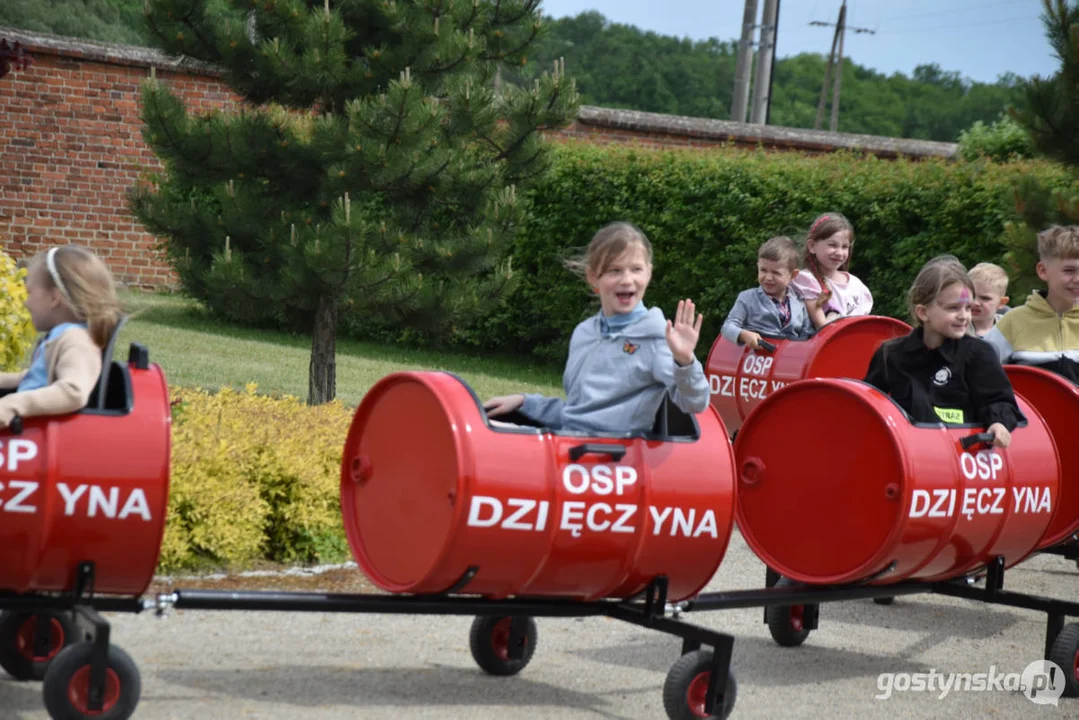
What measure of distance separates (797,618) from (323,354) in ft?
16.4

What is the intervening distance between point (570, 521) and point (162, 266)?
48.3 feet

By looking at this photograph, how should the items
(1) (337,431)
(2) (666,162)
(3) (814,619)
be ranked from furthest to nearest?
1. (2) (666,162)
2. (1) (337,431)
3. (3) (814,619)

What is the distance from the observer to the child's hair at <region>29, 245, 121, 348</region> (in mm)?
4051

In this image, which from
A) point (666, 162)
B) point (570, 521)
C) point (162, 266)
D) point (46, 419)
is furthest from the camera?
point (162, 266)

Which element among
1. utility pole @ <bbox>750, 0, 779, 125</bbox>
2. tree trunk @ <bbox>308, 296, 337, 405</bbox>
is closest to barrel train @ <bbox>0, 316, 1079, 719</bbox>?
tree trunk @ <bbox>308, 296, 337, 405</bbox>

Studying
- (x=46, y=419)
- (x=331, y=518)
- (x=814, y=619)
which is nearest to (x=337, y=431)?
(x=331, y=518)

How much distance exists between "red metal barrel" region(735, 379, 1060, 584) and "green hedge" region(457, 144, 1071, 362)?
6.45 meters

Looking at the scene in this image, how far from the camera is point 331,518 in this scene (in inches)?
239

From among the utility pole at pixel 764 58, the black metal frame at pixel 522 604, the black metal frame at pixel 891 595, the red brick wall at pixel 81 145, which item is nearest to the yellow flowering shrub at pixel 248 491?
the black metal frame at pixel 522 604

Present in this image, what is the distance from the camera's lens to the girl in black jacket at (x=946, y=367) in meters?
5.19

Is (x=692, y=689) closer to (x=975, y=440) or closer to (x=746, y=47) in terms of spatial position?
(x=975, y=440)

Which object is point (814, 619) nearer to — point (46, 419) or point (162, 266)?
point (46, 419)

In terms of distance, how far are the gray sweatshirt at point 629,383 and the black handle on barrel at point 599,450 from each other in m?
0.17

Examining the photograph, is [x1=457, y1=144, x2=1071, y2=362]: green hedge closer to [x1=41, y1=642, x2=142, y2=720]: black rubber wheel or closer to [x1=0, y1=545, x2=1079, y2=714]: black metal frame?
[x1=0, y1=545, x2=1079, y2=714]: black metal frame
